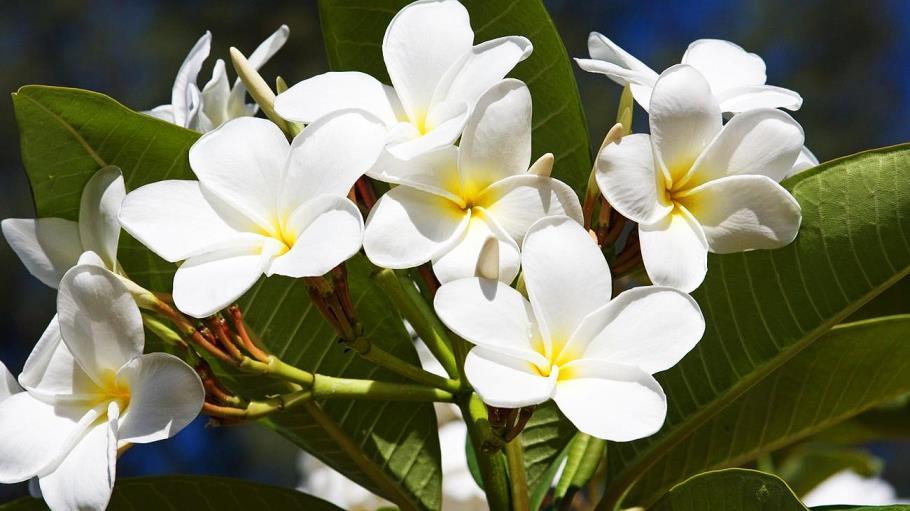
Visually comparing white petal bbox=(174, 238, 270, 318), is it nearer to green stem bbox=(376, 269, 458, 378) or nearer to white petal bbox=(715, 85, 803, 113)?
green stem bbox=(376, 269, 458, 378)

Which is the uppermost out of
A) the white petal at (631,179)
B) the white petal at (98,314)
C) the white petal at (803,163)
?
the white petal at (803,163)

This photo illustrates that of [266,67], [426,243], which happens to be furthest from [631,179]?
[266,67]

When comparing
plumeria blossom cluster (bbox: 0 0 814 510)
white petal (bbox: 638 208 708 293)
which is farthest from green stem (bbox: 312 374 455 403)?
white petal (bbox: 638 208 708 293)

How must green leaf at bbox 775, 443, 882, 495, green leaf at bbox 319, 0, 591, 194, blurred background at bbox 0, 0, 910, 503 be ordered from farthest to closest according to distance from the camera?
blurred background at bbox 0, 0, 910, 503, green leaf at bbox 775, 443, 882, 495, green leaf at bbox 319, 0, 591, 194

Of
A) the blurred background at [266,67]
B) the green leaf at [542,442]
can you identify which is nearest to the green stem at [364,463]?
the green leaf at [542,442]

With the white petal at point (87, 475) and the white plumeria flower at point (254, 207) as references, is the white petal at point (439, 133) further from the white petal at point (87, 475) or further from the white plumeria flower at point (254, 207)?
the white petal at point (87, 475)

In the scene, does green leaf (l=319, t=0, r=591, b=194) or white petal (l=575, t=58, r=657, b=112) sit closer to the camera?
white petal (l=575, t=58, r=657, b=112)

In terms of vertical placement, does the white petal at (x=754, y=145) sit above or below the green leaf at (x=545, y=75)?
below

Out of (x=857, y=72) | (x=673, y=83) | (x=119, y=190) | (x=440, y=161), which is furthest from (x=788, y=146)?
(x=857, y=72)
